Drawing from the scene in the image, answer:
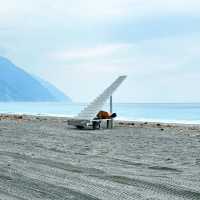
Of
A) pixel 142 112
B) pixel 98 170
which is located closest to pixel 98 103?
pixel 98 170

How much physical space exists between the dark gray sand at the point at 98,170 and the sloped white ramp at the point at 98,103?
15.0 ft

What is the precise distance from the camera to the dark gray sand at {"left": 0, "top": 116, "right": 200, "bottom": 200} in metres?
4.89

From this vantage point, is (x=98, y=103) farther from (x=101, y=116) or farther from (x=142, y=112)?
(x=142, y=112)

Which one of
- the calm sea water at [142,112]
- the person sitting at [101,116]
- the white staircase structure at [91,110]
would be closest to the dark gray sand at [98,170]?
the white staircase structure at [91,110]

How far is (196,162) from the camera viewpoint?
742 cm

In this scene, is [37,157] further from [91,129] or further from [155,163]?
[91,129]

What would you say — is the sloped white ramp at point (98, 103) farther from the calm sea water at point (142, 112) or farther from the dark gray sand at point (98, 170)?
the calm sea water at point (142, 112)

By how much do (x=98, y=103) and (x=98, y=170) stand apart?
30.2 ft

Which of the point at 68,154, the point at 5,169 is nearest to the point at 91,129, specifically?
the point at 68,154

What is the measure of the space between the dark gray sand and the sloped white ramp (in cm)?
457

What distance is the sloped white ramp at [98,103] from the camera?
15.1m

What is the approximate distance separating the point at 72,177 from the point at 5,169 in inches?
44.7

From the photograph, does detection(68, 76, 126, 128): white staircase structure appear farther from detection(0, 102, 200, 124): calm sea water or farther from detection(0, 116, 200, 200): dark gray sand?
detection(0, 102, 200, 124): calm sea water

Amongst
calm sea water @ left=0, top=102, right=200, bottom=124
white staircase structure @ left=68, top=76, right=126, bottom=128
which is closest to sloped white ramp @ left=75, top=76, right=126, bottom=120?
white staircase structure @ left=68, top=76, right=126, bottom=128
